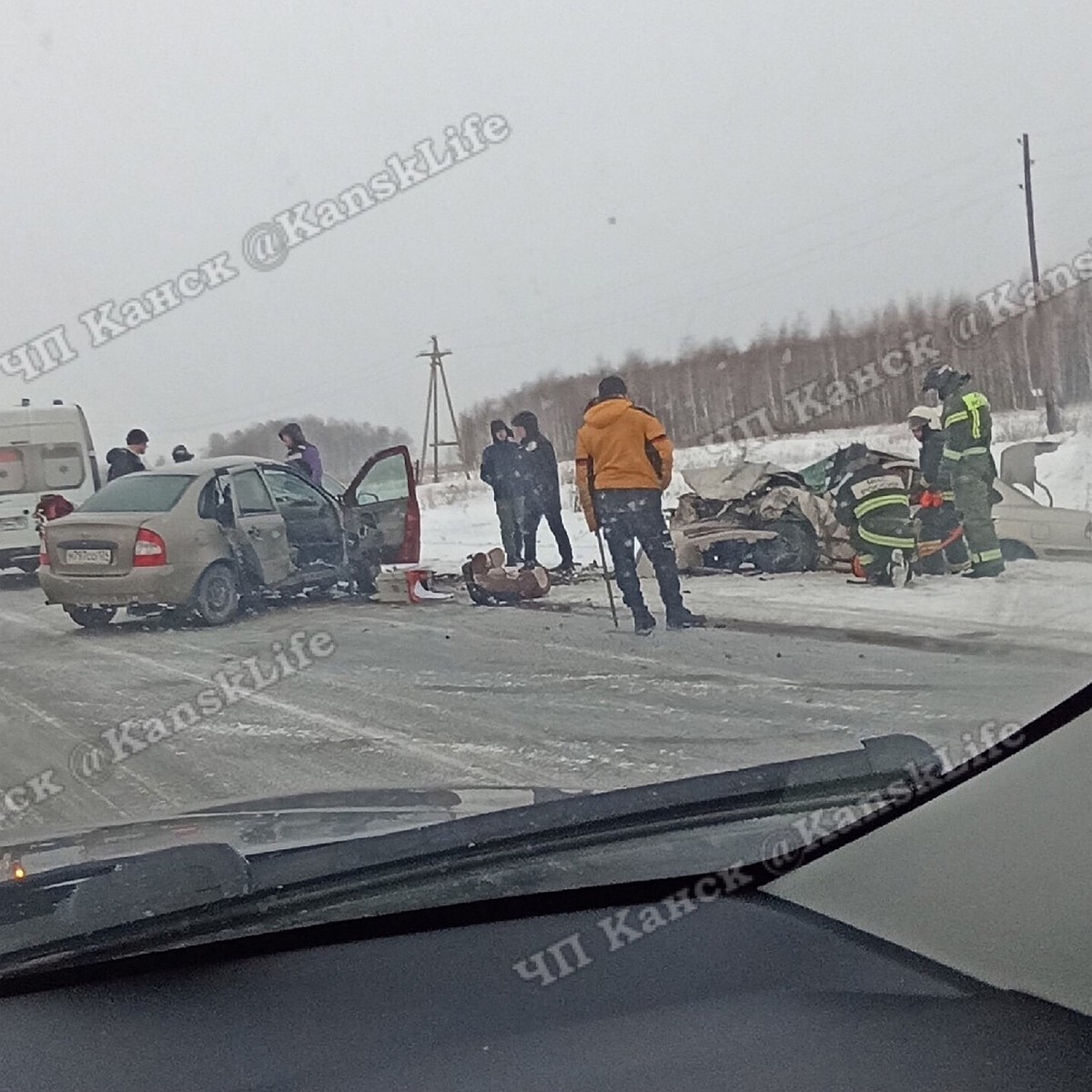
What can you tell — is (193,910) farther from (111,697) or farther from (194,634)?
(194,634)

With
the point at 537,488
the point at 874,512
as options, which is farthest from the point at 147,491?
the point at 874,512

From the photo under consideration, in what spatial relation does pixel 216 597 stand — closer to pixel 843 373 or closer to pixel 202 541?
pixel 202 541

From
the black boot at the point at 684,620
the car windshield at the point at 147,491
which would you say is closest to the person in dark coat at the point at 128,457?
the car windshield at the point at 147,491

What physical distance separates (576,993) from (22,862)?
1081 mm

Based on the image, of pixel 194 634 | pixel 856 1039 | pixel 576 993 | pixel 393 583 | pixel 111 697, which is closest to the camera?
pixel 856 1039

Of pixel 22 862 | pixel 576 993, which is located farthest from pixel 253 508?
pixel 576 993

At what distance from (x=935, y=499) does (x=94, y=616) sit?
15.5 ft

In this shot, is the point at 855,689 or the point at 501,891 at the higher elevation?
the point at 501,891

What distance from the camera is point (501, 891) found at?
2.13 m

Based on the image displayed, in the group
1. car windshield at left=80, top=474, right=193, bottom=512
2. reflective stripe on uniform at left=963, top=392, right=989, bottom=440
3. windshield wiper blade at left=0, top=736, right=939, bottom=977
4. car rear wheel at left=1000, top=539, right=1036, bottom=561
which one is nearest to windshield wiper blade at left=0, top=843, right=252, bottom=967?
windshield wiper blade at left=0, top=736, right=939, bottom=977

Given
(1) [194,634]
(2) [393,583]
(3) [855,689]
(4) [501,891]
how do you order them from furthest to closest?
(2) [393,583] < (1) [194,634] < (3) [855,689] < (4) [501,891]

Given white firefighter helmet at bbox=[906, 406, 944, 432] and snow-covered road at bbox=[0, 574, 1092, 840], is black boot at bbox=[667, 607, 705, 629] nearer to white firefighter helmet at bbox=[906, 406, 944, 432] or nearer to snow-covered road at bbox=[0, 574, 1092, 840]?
snow-covered road at bbox=[0, 574, 1092, 840]

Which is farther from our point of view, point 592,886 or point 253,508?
point 253,508

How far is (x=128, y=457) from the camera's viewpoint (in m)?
6.81
